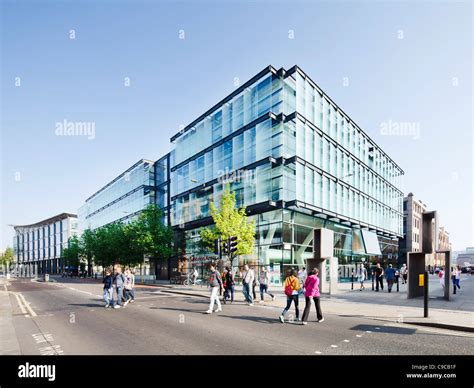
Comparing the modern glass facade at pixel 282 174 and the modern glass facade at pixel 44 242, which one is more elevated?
the modern glass facade at pixel 282 174

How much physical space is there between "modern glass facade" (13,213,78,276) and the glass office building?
7329 centimetres

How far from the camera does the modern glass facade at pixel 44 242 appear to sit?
99.2 metres

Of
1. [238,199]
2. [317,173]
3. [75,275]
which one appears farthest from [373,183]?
[75,275]

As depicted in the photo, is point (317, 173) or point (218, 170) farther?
point (218, 170)

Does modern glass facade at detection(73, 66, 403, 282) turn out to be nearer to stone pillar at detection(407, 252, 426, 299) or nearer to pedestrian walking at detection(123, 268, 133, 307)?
stone pillar at detection(407, 252, 426, 299)

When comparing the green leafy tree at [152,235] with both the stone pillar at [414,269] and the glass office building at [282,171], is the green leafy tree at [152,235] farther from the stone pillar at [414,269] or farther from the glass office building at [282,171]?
the stone pillar at [414,269]

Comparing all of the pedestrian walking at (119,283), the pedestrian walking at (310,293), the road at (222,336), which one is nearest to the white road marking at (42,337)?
the road at (222,336)

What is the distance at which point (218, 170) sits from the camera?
1350 inches

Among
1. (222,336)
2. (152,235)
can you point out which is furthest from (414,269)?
(152,235)

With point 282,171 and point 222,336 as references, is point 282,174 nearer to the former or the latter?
point 282,171

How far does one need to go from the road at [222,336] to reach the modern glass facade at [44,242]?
9343cm
